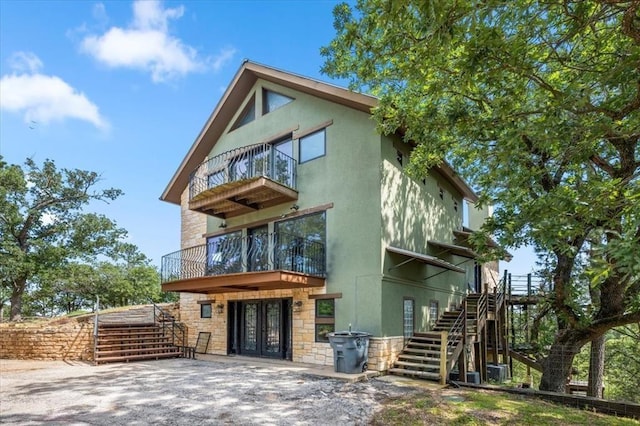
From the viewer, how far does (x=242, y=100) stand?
15578 mm

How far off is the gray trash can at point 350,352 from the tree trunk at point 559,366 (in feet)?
15.8

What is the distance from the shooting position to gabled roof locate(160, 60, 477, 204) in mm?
11859

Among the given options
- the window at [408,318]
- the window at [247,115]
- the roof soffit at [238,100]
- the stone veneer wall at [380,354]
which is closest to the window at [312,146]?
the roof soffit at [238,100]

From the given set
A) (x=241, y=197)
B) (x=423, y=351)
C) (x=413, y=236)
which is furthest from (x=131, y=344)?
(x=413, y=236)

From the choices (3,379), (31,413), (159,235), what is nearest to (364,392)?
(31,413)

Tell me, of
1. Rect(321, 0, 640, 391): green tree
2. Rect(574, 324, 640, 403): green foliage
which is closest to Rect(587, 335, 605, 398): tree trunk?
Rect(321, 0, 640, 391): green tree

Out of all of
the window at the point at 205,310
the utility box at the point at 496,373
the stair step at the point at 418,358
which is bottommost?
the utility box at the point at 496,373

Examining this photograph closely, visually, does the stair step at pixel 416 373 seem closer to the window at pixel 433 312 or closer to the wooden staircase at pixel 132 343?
the window at pixel 433 312

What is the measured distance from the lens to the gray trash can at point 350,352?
10.0 meters

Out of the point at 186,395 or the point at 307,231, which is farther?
the point at 307,231

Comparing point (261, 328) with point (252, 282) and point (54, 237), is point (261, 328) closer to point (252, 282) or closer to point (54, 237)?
point (252, 282)

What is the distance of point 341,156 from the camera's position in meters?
12.2

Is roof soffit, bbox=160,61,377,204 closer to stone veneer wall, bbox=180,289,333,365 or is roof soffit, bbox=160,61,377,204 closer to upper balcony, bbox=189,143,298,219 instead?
upper balcony, bbox=189,143,298,219

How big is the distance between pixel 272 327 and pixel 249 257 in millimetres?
2481
